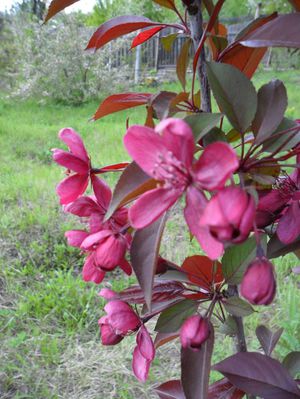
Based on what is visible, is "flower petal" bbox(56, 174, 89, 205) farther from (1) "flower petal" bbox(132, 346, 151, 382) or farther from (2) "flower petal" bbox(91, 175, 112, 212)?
(1) "flower petal" bbox(132, 346, 151, 382)

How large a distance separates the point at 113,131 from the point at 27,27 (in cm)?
298

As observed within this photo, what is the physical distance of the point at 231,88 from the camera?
18.1 inches

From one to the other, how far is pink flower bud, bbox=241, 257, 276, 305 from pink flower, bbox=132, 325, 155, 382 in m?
0.23

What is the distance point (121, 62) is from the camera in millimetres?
7426

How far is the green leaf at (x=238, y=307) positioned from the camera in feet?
1.86

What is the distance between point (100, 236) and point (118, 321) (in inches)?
6.0

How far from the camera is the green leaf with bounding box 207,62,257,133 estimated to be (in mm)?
459

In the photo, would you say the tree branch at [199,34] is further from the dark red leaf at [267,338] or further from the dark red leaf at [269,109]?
the dark red leaf at [267,338]

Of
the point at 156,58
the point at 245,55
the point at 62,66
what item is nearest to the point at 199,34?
the point at 245,55

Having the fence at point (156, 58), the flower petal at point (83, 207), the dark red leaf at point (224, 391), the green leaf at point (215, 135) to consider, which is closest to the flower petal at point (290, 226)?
the green leaf at point (215, 135)

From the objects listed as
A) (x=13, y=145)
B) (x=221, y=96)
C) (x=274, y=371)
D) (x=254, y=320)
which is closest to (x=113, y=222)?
(x=221, y=96)

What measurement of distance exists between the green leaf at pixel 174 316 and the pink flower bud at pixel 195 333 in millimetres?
79

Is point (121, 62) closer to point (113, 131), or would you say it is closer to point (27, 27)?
point (27, 27)

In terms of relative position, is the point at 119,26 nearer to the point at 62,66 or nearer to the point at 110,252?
the point at 110,252
